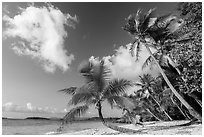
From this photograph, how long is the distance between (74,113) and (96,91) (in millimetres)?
1092

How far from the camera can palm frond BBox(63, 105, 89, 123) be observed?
25.9 ft

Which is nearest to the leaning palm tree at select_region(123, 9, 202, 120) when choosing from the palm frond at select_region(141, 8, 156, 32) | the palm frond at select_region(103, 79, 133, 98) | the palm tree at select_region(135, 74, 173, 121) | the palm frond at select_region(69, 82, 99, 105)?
the palm frond at select_region(141, 8, 156, 32)

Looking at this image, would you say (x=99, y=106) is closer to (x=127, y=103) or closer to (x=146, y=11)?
(x=127, y=103)

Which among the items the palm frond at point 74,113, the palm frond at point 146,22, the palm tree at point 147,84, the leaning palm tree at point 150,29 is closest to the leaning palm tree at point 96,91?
the palm frond at point 74,113

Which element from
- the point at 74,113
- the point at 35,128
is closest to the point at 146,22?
the point at 74,113

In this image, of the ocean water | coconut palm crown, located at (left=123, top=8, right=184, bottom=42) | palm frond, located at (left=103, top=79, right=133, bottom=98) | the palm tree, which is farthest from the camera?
the palm tree

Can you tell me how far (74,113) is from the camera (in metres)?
8.00

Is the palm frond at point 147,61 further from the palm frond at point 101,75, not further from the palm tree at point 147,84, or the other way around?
the palm tree at point 147,84

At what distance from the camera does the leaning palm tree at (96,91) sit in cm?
808

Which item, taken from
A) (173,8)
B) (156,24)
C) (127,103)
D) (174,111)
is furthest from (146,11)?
(174,111)

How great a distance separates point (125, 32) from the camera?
11.7 meters

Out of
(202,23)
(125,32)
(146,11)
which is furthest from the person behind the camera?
(125,32)

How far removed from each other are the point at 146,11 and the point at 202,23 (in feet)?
12.1

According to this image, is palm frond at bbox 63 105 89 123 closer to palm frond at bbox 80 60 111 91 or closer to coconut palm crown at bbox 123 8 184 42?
palm frond at bbox 80 60 111 91
